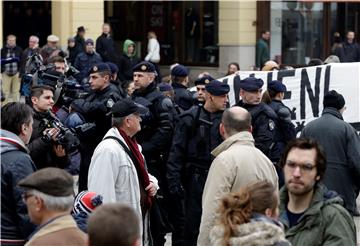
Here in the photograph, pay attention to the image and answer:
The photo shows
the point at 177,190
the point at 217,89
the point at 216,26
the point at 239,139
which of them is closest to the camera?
the point at 239,139

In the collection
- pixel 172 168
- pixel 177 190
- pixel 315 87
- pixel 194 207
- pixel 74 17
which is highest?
pixel 74 17

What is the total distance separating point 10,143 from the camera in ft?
22.2

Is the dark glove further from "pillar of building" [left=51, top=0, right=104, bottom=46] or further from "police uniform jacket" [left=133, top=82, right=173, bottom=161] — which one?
"pillar of building" [left=51, top=0, right=104, bottom=46]

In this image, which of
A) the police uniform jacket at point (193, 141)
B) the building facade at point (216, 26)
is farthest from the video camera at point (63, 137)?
the building facade at point (216, 26)

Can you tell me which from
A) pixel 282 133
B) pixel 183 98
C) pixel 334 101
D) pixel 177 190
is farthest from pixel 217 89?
pixel 183 98

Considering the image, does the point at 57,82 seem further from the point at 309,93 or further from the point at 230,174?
the point at 309,93

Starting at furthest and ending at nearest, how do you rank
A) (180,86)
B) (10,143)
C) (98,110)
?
(180,86), (98,110), (10,143)

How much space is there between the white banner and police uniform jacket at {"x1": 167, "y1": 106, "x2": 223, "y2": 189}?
14.3 ft

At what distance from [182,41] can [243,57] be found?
10.2 feet

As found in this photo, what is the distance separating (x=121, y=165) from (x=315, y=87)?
658cm

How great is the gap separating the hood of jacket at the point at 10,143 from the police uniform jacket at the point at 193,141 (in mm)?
2868

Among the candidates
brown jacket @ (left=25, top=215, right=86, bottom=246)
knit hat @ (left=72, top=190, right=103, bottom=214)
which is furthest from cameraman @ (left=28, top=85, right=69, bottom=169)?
brown jacket @ (left=25, top=215, right=86, bottom=246)

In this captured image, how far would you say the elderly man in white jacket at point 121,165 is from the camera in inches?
316

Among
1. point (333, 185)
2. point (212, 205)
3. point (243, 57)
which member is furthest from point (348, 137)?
point (243, 57)
